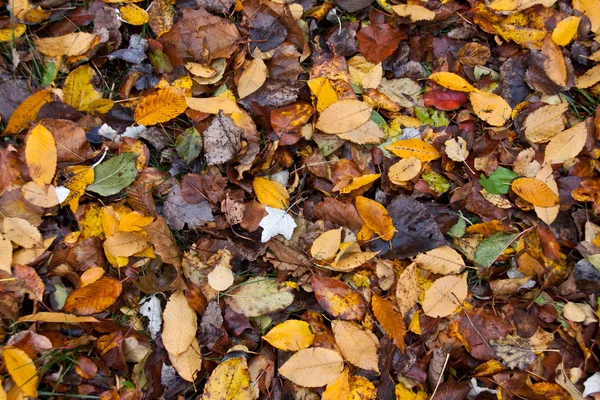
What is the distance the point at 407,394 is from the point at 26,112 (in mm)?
1820

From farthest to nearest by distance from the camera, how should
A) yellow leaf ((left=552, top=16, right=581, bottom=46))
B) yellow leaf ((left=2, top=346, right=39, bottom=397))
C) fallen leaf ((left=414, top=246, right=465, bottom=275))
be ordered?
1. yellow leaf ((left=552, top=16, right=581, bottom=46))
2. fallen leaf ((left=414, top=246, right=465, bottom=275))
3. yellow leaf ((left=2, top=346, right=39, bottom=397))

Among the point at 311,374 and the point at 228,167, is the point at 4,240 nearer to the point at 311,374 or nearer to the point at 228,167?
the point at 228,167

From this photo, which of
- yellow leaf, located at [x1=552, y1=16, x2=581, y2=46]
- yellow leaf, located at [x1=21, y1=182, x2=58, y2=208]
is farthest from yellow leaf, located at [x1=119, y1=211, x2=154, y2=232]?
yellow leaf, located at [x1=552, y1=16, x2=581, y2=46]

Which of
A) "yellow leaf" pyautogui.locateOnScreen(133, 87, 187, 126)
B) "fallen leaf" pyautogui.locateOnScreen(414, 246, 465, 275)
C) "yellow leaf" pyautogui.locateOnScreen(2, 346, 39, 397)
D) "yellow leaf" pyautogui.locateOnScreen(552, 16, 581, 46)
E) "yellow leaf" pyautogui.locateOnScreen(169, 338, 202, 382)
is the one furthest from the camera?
"yellow leaf" pyautogui.locateOnScreen(552, 16, 581, 46)

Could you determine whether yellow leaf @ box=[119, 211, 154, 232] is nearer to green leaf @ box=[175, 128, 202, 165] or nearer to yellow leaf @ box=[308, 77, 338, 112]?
green leaf @ box=[175, 128, 202, 165]

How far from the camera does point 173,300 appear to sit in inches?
70.5

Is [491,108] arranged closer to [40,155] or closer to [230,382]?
[230,382]

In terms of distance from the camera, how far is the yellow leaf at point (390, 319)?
175 cm

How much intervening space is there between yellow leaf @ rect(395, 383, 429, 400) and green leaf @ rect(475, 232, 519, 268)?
54 cm

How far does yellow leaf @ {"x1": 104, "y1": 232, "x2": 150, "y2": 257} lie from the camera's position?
179cm

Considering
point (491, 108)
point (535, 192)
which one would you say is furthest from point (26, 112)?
point (535, 192)

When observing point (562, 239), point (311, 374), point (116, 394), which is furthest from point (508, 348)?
point (116, 394)

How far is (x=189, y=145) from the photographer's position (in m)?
1.92

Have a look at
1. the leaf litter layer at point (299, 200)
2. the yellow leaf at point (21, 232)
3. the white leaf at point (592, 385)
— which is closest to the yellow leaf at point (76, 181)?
the leaf litter layer at point (299, 200)
